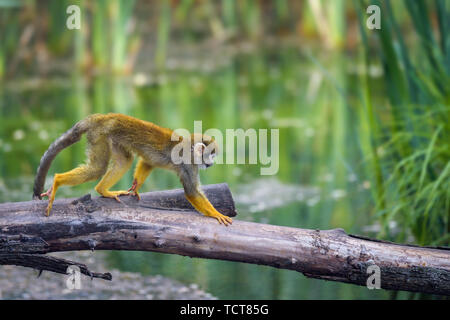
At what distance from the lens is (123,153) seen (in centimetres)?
396

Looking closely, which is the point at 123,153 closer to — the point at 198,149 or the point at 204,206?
the point at 198,149

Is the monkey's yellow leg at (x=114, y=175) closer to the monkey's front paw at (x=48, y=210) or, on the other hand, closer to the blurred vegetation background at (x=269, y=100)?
the monkey's front paw at (x=48, y=210)

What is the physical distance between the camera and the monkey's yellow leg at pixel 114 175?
3.80m

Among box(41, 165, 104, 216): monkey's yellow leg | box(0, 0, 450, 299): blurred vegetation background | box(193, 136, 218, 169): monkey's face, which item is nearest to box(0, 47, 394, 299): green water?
box(0, 0, 450, 299): blurred vegetation background

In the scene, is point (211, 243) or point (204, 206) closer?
point (211, 243)

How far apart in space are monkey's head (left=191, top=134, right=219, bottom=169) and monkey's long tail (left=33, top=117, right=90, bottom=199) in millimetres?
602

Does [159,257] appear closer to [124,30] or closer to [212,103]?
[212,103]

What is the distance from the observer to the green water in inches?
211

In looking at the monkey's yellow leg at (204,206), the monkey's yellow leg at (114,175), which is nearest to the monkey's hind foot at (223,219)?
the monkey's yellow leg at (204,206)

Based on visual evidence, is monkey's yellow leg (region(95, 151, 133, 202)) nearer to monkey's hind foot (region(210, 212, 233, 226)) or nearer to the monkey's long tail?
the monkey's long tail

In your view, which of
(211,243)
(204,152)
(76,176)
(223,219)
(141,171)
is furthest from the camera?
(141,171)

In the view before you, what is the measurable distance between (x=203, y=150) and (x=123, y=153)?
0.47 meters

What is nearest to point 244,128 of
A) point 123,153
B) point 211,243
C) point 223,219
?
point 123,153

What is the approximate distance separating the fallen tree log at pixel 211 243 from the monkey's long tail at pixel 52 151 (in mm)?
231
